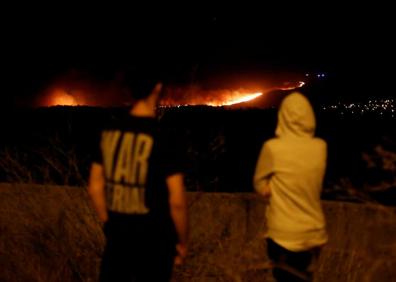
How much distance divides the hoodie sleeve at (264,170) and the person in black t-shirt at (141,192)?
682 millimetres

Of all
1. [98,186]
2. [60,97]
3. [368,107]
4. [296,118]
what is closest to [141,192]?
[98,186]

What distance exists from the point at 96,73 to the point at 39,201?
9.85m

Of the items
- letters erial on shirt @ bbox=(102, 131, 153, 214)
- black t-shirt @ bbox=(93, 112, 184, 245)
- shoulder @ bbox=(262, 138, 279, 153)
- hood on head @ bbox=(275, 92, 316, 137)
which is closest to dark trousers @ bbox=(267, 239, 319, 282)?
shoulder @ bbox=(262, 138, 279, 153)

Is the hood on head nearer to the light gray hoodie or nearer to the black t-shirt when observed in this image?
the light gray hoodie

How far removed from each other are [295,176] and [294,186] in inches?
2.3

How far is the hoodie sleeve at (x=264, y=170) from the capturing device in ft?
10.1

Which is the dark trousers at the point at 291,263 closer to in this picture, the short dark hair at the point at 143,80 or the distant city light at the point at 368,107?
the short dark hair at the point at 143,80

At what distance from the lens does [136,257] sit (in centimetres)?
272

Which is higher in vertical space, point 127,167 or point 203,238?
point 127,167

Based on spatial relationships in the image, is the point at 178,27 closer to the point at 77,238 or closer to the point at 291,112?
the point at 77,238

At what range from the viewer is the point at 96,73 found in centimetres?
1442

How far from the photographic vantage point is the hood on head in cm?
306

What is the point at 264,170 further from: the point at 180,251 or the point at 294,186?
the point at 180,251


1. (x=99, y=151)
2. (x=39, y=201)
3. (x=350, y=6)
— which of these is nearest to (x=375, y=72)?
(x=350, y=6)
